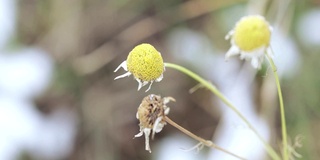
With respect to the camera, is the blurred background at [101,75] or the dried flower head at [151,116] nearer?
the dried flower head at [151,116]

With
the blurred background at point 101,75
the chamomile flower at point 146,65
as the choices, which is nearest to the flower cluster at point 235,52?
the chamomile flower at point 146,65

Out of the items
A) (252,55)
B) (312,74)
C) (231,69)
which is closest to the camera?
(252,55)

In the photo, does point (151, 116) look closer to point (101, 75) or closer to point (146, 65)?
point (146, 65)

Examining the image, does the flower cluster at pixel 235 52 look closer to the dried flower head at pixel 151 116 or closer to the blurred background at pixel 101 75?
the dried flower head at pixel 151 116

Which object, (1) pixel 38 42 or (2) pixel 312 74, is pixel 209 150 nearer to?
(2) pixel 312 74

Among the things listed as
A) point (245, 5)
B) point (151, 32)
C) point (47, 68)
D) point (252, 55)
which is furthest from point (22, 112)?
point (252, 55)

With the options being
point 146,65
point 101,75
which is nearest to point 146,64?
point 146,65

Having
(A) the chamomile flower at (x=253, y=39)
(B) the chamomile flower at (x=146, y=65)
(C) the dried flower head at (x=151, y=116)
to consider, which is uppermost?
(B) the chamomile flower at (x=146, y=65)

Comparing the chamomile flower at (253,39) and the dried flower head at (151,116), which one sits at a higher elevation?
the chamomile flower at (253,39)
